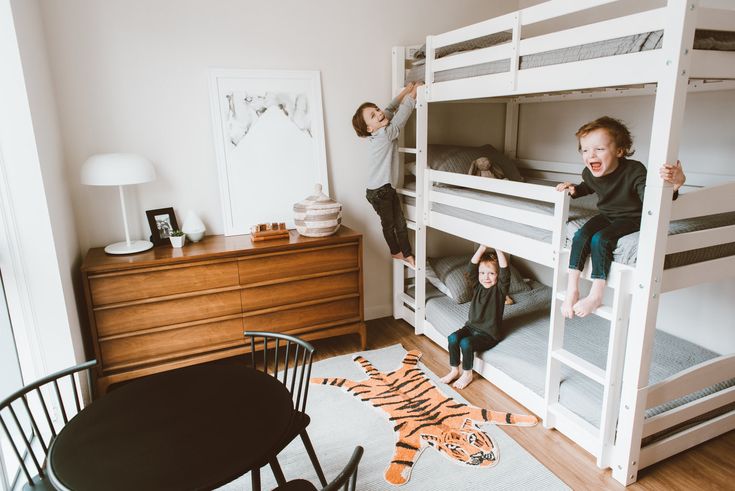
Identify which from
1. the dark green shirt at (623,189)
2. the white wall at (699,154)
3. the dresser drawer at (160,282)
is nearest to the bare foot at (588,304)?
the dark green shirt at (623,189)

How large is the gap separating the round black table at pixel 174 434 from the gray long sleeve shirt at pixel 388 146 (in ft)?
5.94

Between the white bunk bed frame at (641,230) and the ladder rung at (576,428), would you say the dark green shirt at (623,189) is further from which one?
the ladder rung at (576,428)

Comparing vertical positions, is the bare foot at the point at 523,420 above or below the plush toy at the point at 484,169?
below

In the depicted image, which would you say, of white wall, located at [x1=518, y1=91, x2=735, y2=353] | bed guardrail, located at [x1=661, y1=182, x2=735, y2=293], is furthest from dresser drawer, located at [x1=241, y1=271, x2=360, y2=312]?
white wall, located at [x1=518, y1=91, x2=735, y2=353]

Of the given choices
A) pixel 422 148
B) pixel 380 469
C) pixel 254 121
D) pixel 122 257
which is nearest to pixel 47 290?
pixel 122 257

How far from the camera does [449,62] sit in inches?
104

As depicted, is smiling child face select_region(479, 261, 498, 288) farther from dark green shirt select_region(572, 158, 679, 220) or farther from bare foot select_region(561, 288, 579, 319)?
dark green shirt select_region(572, 158, 679, 220)

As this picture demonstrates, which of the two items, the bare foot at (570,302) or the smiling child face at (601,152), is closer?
the smiling child face at (601,152)

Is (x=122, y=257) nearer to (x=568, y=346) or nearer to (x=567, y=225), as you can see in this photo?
(x=567, y=225)

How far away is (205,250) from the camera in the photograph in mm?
2664

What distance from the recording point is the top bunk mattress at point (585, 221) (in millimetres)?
1817

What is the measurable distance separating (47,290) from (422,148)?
217cm

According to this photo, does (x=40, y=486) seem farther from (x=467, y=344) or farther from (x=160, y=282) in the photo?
(x=467, y=344)

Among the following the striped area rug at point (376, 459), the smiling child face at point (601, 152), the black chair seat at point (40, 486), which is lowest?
the striped area rug at point (376, 459)
